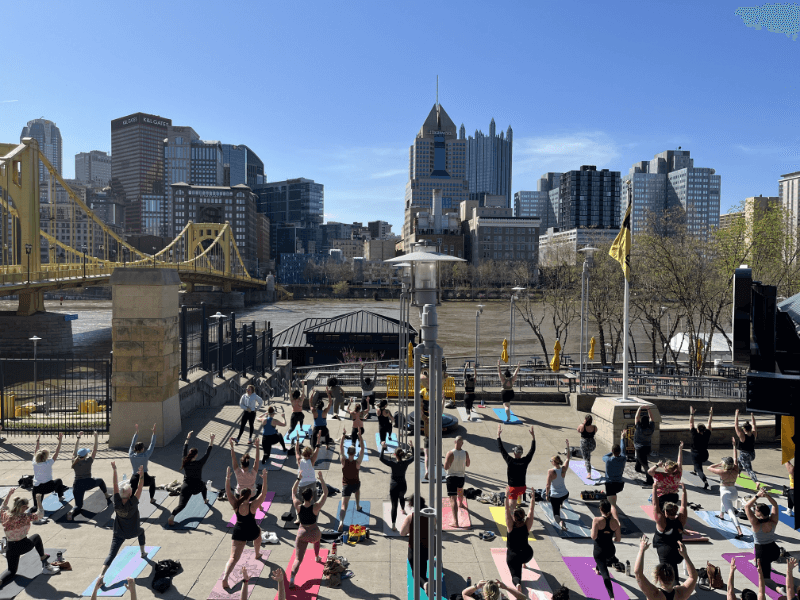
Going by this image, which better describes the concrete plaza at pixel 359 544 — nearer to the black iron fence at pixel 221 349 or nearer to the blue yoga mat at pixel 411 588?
the blue yoga mat at pixel 411 588

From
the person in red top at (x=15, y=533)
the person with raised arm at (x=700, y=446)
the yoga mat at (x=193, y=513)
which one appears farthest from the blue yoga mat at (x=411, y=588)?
the person with raised arm at (x=700, y=446)

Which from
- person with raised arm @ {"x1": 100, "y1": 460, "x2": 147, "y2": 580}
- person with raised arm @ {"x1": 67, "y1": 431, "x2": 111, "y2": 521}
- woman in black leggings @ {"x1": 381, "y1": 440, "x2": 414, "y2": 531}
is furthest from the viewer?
person with raised arm @ {"x1": 67, "y1": 431, "x2": 111, "y2": 521}

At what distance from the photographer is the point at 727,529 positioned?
928 centimetres

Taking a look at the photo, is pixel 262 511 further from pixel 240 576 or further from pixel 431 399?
pixel 431 399

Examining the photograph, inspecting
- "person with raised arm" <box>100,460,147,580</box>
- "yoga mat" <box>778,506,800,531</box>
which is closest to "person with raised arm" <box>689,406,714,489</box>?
"yoga mat" <box>778,506,800,531</box>

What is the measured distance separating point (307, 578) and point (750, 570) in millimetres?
6150

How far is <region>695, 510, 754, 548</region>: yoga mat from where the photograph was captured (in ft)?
28.8

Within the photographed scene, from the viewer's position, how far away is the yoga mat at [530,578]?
712cm

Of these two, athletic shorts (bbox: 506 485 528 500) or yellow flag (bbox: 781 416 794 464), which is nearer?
yellow flag (bbox: 781 416 794 464)

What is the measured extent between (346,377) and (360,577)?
52.1 feet

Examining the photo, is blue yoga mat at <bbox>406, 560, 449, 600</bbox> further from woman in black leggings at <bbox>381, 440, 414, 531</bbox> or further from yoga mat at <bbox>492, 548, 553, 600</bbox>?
woman in black leggings at <bbox>381, 440, 414, 531</bbox>

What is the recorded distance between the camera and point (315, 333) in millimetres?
34719

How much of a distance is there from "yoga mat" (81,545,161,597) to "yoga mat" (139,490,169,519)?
115cm

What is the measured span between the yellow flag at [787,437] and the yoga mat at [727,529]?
180 inches
